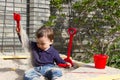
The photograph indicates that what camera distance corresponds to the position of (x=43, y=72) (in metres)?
4.15

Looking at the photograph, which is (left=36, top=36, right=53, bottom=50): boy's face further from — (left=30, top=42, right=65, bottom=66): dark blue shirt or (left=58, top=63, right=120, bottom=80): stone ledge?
(left=58, top=63, right=120, bottom=80): stone ledge

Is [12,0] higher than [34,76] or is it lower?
higher

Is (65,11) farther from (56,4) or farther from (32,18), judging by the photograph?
(32,18)

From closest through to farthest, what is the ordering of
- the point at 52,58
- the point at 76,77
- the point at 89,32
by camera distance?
the point at 76,77 < the point at 52,58 < the point at 89,32

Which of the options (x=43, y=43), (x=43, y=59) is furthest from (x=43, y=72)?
(x=43, y=43)

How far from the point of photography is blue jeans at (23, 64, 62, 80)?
403 centimetres

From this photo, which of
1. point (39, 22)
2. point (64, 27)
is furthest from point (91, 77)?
point (64, 27)

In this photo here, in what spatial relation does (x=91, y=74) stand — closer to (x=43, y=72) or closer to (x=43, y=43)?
(x=43, y=72)

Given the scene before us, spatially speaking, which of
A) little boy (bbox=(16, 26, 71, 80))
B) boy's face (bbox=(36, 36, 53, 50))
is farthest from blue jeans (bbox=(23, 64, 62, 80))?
boy's face (bbox=(36, 36, 53, 50))

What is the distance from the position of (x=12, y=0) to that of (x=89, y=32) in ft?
6.44

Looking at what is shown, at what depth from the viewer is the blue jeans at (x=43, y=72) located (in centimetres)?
403

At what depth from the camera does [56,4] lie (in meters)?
6.96

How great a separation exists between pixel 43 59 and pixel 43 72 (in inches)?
6.9

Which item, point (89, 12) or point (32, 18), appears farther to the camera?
point (89, 12)
